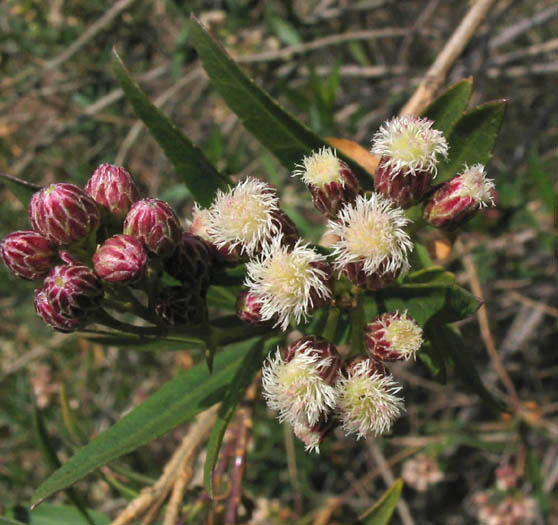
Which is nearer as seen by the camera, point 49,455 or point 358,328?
point 358,328

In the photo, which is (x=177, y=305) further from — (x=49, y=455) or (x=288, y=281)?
(x=49, y=455)

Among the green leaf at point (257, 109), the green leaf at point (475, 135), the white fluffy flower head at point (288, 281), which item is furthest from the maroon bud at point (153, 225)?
the green leaf at point (475, 135)

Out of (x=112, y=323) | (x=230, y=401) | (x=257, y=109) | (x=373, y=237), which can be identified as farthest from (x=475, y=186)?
(x=112, y=323)

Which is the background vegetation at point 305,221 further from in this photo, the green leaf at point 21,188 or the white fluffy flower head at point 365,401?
the white fluffy flower head at point 365,401

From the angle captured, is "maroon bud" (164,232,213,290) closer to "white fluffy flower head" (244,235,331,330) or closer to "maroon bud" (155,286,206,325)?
"maroon bud" (155,286,206,325)

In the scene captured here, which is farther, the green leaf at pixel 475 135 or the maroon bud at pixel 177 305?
the green leaf at pixel 475 135

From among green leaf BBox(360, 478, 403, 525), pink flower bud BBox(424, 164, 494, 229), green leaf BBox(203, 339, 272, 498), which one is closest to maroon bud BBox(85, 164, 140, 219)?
green leaf BBox(203, 339, 272, 498)
